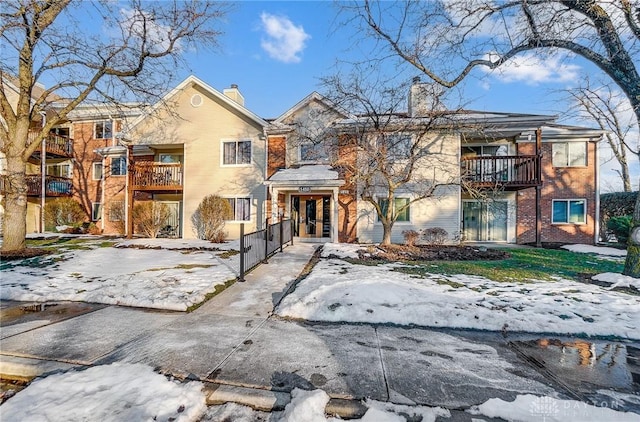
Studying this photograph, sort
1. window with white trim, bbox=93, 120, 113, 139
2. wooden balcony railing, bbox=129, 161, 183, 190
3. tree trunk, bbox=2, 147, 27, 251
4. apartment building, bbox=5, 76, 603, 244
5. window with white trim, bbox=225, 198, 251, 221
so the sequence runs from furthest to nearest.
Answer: window with white trim, bbox=93, 120, 113, 139 < wooden balcony railing, bbox=129, 161, 183, 190 < window with white trim, bbox=225, 198, 251, 221 < apartment building, bbox=5, 76, 603, 244 < tree trunk, bbox=2, 147, 27, 251

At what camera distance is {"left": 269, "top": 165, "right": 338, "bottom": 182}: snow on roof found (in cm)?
1212

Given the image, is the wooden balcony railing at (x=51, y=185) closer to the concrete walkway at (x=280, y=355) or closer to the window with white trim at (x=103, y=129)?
the window with white trim at (x=103, y=129)

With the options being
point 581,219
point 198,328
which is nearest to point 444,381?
point 198,328

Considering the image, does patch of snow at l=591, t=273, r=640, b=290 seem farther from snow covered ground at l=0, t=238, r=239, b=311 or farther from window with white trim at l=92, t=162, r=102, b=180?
window with white trim at l=92, t=162, r=102, b=180

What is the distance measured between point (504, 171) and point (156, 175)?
1753 centimetres

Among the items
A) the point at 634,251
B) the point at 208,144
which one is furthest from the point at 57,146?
the point at 634,251

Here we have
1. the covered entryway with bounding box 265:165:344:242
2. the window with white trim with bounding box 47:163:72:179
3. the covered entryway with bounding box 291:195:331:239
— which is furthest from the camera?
the window with white trim with bounding box 47:163:72:179

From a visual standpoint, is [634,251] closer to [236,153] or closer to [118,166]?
→ [236,153]

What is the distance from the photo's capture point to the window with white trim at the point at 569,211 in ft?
46.1

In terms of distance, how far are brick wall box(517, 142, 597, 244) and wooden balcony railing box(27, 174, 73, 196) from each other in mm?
26367

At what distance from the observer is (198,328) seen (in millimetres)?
3895

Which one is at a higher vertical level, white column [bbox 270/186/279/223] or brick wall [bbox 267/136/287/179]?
brick wall [bbox 267/136/287/179]

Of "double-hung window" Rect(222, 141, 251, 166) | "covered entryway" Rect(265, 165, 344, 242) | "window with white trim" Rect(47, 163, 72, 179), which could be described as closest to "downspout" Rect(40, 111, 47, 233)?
"window with white trim" Rect(47, 163, 72, 179)

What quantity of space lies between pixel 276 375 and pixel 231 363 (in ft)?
1.83
